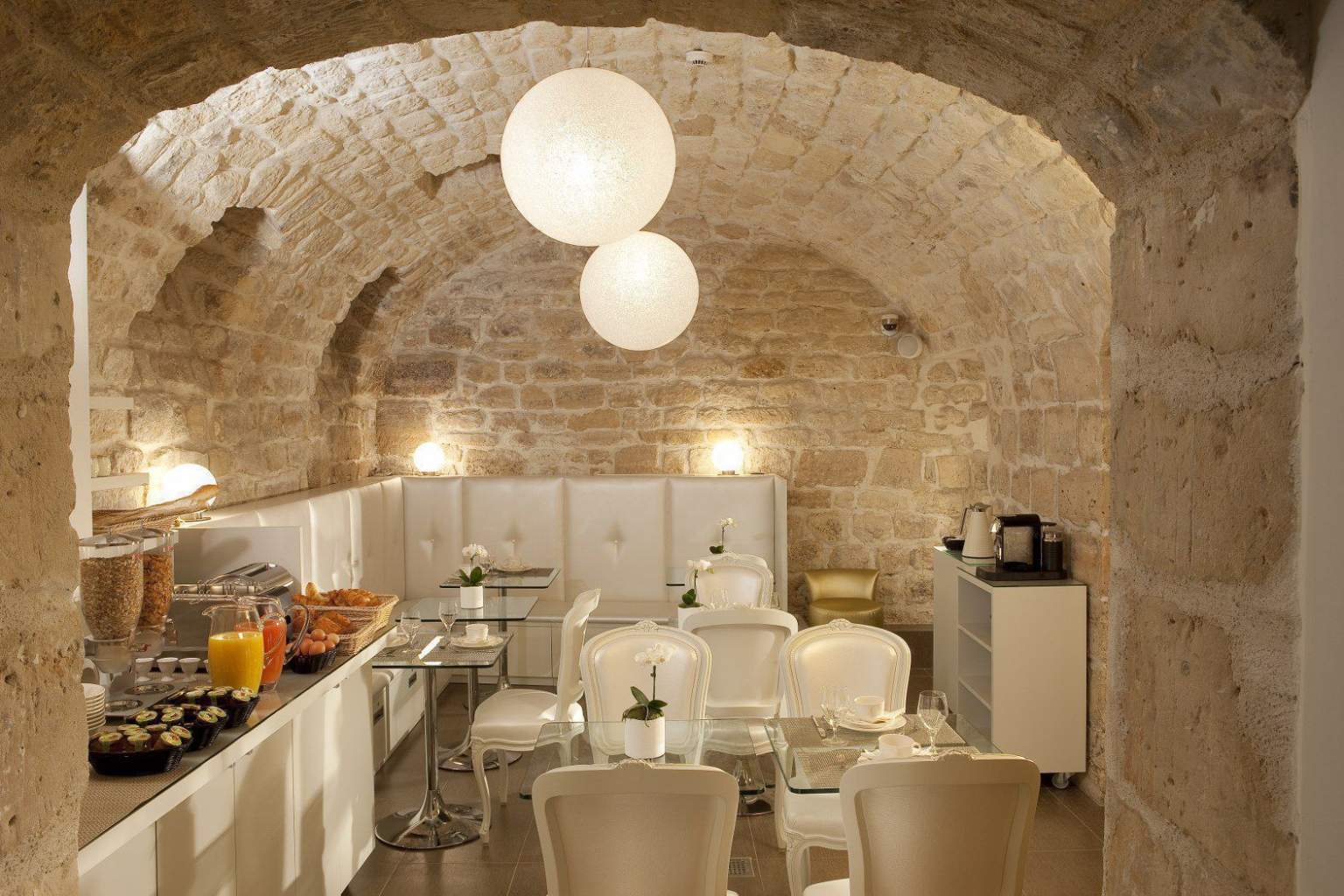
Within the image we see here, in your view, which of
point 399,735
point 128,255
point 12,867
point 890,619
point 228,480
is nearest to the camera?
point 12,867

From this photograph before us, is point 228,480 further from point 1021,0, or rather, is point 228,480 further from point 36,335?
point 1021,0

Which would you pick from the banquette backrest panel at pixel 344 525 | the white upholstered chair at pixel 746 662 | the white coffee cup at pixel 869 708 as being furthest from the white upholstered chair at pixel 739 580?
the white coffee cup at pixel 869 708

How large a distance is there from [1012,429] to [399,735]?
3355 millimetres

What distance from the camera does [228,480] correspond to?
181 inches

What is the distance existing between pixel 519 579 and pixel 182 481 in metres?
1.79

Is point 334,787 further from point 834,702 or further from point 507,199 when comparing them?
point 507,199

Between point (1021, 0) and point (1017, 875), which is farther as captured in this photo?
point (1017, 875)

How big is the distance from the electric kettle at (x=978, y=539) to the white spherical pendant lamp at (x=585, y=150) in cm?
277

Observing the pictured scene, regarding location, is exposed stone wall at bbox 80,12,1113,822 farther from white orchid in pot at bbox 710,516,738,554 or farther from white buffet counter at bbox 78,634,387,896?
white buffet counter at bbox 78,634,387,896

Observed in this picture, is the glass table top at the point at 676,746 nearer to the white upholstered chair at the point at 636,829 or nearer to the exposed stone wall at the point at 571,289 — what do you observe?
the white upholstered chair at the point at 636,829

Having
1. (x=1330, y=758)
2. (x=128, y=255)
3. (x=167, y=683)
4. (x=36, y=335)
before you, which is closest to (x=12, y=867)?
(x=36, y=335)

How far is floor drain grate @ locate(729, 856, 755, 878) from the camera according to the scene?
11.4 feet

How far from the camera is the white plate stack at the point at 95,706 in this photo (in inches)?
80.4

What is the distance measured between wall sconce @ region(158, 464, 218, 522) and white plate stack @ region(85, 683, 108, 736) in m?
1.66
